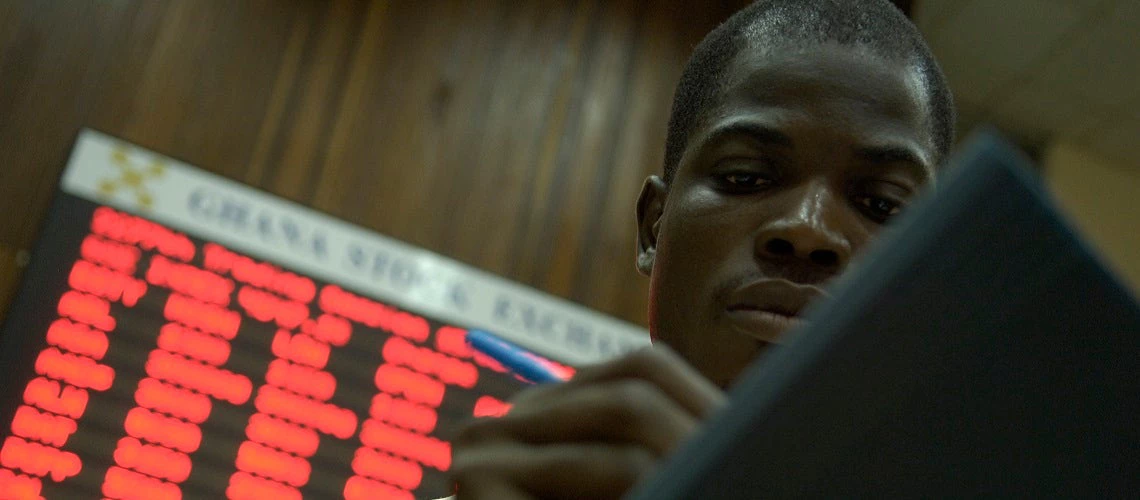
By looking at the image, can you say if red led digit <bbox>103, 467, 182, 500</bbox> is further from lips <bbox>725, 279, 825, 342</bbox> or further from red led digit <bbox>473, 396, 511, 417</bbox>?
lips <bbox>725, 279, 825, 342</bbox>

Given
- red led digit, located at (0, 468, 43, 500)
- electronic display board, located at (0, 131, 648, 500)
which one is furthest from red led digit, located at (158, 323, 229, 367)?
red led digit, located at (0, 468, 43, 500)

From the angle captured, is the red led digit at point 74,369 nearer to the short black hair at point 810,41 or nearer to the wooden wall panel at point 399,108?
the wooden wall panel at point 399,108

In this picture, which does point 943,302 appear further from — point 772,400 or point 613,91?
point 613,91

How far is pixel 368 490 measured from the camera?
134 cm

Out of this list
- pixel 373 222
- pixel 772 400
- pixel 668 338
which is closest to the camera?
pixel 772 400

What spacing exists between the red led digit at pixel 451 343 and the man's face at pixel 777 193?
850mm

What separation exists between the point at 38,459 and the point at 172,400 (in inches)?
6.4

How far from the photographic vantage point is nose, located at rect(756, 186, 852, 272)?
1.69ft

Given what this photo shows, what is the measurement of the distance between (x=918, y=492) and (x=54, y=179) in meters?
1.32

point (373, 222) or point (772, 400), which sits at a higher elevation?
point (373, 222)

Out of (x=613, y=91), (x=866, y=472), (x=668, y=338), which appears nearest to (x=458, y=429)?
(x=866, y=472)

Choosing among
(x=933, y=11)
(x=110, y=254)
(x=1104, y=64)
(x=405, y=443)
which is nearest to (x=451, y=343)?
(x=405, y=443)

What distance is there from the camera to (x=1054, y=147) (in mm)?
2543

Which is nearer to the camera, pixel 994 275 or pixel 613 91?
pixel 994 275
